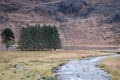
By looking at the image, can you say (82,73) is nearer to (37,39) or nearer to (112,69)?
(112,69)

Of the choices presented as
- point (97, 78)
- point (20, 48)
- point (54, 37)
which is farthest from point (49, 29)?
point (97, 78)

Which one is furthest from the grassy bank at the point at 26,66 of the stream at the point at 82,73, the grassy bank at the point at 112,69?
the grassy bank at the point at 112,69

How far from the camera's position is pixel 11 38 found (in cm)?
16200

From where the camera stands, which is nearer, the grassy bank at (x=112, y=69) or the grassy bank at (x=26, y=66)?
the grassy bank at (x=26, y=66)

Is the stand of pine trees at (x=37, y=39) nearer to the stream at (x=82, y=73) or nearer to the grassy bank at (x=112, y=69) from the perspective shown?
the grassy bank at (x=112, y=69)

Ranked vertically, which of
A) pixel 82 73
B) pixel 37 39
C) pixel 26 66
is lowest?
pixel 37 39

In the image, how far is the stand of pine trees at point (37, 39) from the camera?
153250 mm

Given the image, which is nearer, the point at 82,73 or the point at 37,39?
the point at 82,73

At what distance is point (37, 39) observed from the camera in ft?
513

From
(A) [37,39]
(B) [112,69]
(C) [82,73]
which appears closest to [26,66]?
(C) [82,73]

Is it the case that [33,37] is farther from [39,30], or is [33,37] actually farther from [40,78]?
[40,78]

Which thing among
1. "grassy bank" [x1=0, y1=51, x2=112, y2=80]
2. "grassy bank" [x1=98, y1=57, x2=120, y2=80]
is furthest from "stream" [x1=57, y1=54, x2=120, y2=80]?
"grassy bank" [x1=0, y1=51, x2=112, y2=80]

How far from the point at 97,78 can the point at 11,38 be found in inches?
4636

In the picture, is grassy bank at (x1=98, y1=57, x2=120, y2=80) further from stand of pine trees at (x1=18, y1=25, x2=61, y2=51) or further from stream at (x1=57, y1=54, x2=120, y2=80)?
stand of pine trees at (x1=18, y1=25, x2=61, y2=51)
